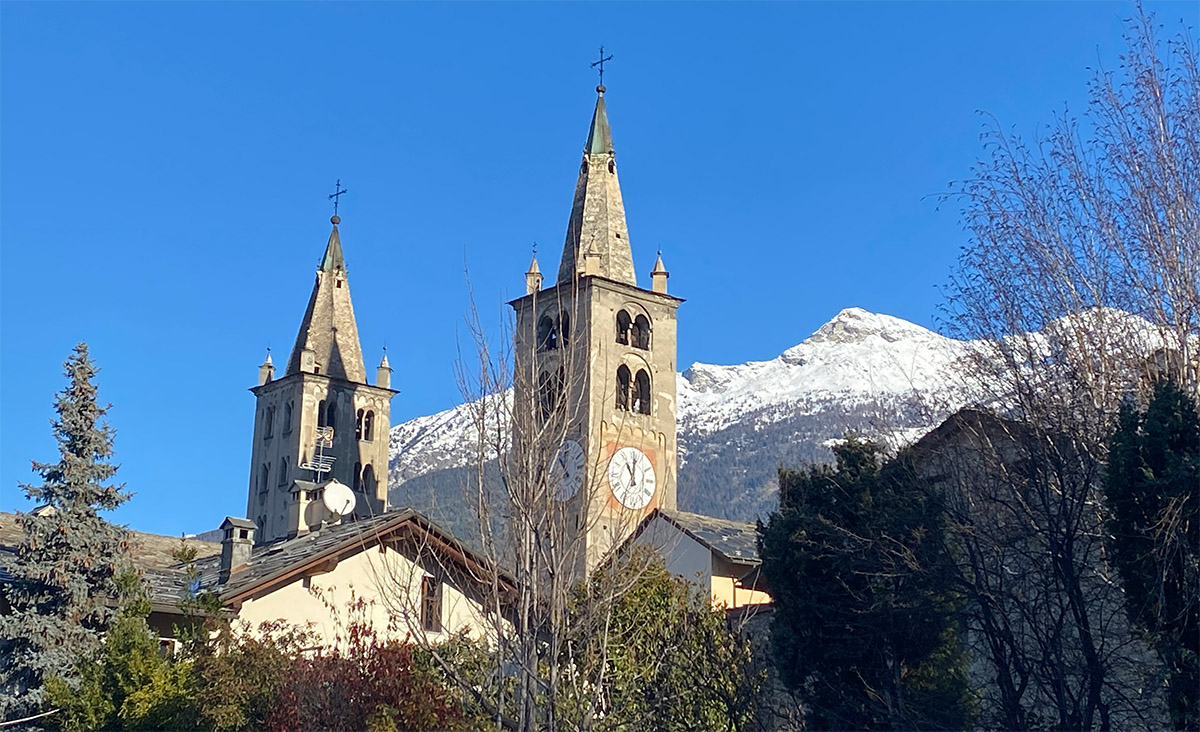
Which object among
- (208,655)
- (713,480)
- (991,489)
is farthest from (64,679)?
(713,480)

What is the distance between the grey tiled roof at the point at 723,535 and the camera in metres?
28.8

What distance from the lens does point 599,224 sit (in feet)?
163

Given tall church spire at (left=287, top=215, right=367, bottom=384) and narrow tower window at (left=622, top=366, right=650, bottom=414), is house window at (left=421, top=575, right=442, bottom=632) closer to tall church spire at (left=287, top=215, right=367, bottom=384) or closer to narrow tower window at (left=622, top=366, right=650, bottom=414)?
narrow tower window at (left=622, top=366, right=650, bottom=414)

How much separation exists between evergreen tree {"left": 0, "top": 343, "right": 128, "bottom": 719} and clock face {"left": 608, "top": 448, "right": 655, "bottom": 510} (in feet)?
77.2

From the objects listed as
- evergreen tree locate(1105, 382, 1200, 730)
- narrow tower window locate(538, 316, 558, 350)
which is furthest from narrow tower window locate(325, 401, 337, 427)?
evergreen tree locate(1105, 382, 1200, 730)

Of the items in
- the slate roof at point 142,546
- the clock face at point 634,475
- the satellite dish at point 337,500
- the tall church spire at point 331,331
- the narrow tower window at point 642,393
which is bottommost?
the slate roof at point 142,546

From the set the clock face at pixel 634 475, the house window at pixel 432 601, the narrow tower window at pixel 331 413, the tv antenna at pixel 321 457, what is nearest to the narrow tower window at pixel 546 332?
the clock face at pixel 634 475

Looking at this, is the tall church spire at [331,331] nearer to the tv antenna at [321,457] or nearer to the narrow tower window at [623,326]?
the tv antenna at [321,457]

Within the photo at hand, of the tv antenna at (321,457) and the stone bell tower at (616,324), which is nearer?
the stone bell tower at (616,324)

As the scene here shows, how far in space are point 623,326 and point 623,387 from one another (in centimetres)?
224

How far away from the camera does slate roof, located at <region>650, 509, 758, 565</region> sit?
1131 inches

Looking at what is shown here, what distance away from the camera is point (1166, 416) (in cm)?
1289

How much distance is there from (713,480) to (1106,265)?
148010 millimetres

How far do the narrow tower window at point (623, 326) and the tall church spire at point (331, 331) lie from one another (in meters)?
22.9
